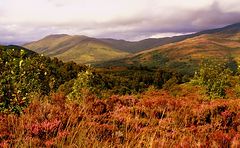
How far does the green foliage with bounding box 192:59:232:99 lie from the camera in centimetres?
4306

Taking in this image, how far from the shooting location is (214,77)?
43750 mm

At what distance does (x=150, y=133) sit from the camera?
7242 mm

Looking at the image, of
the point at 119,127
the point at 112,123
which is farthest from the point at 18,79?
the point at 119,127

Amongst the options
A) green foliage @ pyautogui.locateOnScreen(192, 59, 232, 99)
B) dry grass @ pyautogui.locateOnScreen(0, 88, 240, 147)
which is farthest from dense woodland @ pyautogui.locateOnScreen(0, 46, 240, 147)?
green foliage @ pyautogui.locateOnScreen(192, 59, 232, 99)

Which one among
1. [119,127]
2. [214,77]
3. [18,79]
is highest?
[18,79]

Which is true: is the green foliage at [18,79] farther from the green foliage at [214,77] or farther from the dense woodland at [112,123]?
the green foliage at [214,77]

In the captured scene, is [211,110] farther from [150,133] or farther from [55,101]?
[55,101]

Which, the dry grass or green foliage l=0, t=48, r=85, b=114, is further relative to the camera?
green foliage l=0, t=48, r=85, b=114

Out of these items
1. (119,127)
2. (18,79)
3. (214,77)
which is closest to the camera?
(119,127)

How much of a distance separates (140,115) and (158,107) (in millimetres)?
937

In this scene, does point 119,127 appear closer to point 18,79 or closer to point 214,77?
point 18,79

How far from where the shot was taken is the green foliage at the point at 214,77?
43.1 meters

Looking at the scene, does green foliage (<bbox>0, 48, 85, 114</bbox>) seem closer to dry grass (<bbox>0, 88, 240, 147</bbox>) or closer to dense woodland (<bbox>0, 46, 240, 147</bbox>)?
dense woodland (<bbox>0, 46, 240, 147</bbox>)

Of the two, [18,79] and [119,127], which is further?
[18,79]
